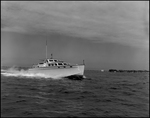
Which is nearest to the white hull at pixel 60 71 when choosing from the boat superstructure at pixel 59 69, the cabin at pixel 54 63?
the boat superstructure at pixel 59 69

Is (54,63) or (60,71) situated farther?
(54,63)

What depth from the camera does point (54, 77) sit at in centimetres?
3888

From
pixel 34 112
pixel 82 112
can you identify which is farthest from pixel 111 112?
pixel 34 112

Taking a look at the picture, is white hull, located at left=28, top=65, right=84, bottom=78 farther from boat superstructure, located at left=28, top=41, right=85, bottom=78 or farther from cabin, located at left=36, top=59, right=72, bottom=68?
cabin, located at left=36, top=59, right=72, bottom=68

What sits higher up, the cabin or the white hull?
the cabin

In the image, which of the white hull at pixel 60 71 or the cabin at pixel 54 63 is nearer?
the cabin at pixel 54 63

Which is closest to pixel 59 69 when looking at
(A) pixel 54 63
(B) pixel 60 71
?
(B) pixel 60 71

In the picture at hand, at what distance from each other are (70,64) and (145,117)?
2831 cm

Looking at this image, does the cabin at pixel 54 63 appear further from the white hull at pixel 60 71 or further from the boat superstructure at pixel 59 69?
the white hull at pixel 60 71

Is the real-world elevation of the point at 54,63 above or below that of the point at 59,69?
above

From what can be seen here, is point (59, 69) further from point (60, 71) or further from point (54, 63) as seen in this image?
point (54, 63)

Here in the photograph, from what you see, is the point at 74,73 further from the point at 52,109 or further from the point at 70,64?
the point at 52,109

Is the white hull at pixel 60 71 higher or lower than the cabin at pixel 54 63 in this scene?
lower

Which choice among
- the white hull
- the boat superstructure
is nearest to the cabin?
the boat superstructure
